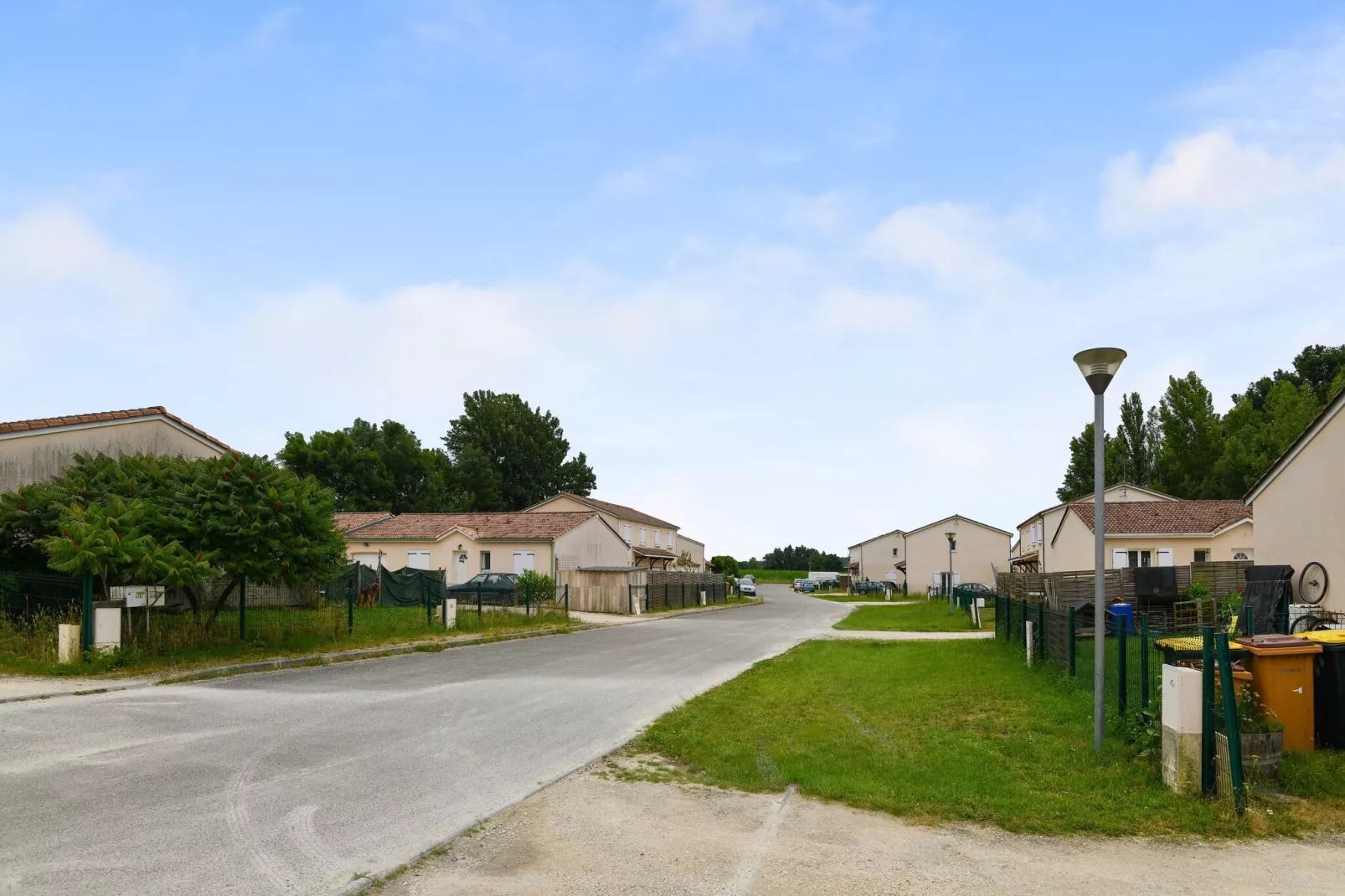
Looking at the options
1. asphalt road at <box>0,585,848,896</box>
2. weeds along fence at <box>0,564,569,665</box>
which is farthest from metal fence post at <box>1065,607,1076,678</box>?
weeds along fence at <box>0,564,569,665</box>

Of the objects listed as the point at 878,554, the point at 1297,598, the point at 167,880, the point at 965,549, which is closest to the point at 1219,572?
the point at 1297,598

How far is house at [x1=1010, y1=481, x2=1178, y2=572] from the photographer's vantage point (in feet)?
169

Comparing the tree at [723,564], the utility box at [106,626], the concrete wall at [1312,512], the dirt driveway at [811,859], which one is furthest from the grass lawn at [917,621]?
the tree at [723,564]

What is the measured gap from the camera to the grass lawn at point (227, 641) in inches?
605

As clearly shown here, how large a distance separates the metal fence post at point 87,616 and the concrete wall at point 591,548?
32551mm

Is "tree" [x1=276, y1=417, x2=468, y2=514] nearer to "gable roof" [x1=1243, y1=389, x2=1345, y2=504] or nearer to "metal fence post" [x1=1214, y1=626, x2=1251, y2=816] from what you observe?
"gable roof" [x1=1243, y1=389, x2=1345, y2=504]

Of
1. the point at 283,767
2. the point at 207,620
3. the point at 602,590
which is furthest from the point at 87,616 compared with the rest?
the point at 602,590

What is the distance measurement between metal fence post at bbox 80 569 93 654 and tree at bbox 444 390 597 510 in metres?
76.4

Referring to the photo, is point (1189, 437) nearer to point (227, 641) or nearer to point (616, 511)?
point (616, 511)

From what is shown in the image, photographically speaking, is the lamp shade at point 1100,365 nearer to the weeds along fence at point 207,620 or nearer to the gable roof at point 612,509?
the weeds along fence at point 207,620

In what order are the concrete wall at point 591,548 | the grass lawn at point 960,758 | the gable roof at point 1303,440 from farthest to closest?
the concrete wall at point 591,548
the gable roof at point 1303,440
the grass lawn at point 960,758

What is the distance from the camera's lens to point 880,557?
8819cm

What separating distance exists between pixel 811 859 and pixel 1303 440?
21.0 meters

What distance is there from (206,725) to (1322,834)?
436 inches
